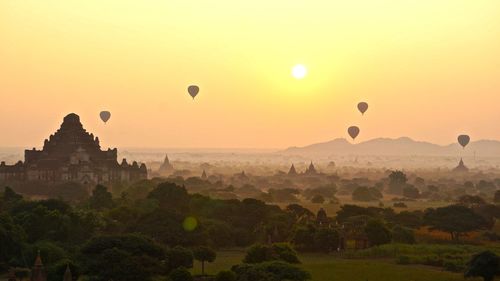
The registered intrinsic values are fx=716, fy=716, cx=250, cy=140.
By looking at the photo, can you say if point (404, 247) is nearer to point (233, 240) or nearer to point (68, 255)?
point (233, 240)

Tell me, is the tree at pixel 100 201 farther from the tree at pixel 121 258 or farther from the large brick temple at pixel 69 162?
the tree at pixel 121 258

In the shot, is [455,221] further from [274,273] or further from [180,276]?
[180,276]

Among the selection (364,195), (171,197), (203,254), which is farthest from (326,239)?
(364,195)

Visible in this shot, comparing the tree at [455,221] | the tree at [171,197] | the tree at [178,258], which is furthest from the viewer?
the tree at [171,197]

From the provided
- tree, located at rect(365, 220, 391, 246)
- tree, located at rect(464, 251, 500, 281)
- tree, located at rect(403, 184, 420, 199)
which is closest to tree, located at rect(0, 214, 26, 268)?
tree, located at rect(365, 220, 391, 246)

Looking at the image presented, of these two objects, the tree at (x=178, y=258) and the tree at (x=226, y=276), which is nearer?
the tree at (x=226, y=276)

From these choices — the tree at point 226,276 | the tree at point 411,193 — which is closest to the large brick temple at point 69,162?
the tree at point 411,193

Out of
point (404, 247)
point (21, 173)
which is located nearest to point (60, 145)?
point (21, 173)
